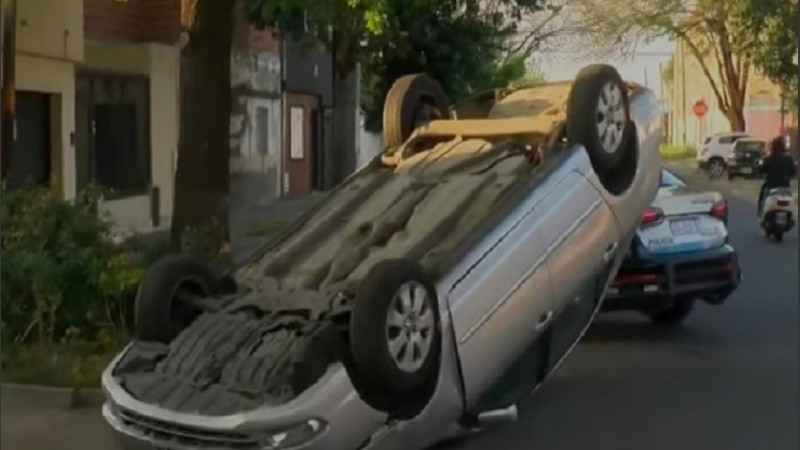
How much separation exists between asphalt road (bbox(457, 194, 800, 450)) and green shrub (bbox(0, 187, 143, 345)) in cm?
351

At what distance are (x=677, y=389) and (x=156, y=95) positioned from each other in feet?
63.1

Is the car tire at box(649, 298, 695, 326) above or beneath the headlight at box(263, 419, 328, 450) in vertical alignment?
beneath

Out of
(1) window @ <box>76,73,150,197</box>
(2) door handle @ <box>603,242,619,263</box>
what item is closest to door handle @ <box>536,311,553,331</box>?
(2) door handle @ <box>603,242,619,263</box>

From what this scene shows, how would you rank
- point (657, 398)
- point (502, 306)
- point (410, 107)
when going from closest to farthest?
point (502, 306) → point (410, 107) → point (657, 398)

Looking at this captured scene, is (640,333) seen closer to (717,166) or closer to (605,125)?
(605,125)

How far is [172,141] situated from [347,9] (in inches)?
573

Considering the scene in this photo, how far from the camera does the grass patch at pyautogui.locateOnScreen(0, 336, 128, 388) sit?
1030cm

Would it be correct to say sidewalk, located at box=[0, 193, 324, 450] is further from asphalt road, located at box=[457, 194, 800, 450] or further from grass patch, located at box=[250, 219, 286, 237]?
grass patch, located at box=[250, 219, 286, 237]

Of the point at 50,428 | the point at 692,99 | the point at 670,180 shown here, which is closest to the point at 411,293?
the point at 50,428

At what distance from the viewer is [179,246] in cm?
1385

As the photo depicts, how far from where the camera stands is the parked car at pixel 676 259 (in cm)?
1258

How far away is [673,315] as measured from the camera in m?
13.9

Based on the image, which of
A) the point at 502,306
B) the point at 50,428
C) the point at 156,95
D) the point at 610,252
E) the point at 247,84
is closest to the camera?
the point at 502,306

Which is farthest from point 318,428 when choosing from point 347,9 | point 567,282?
point 347,9
